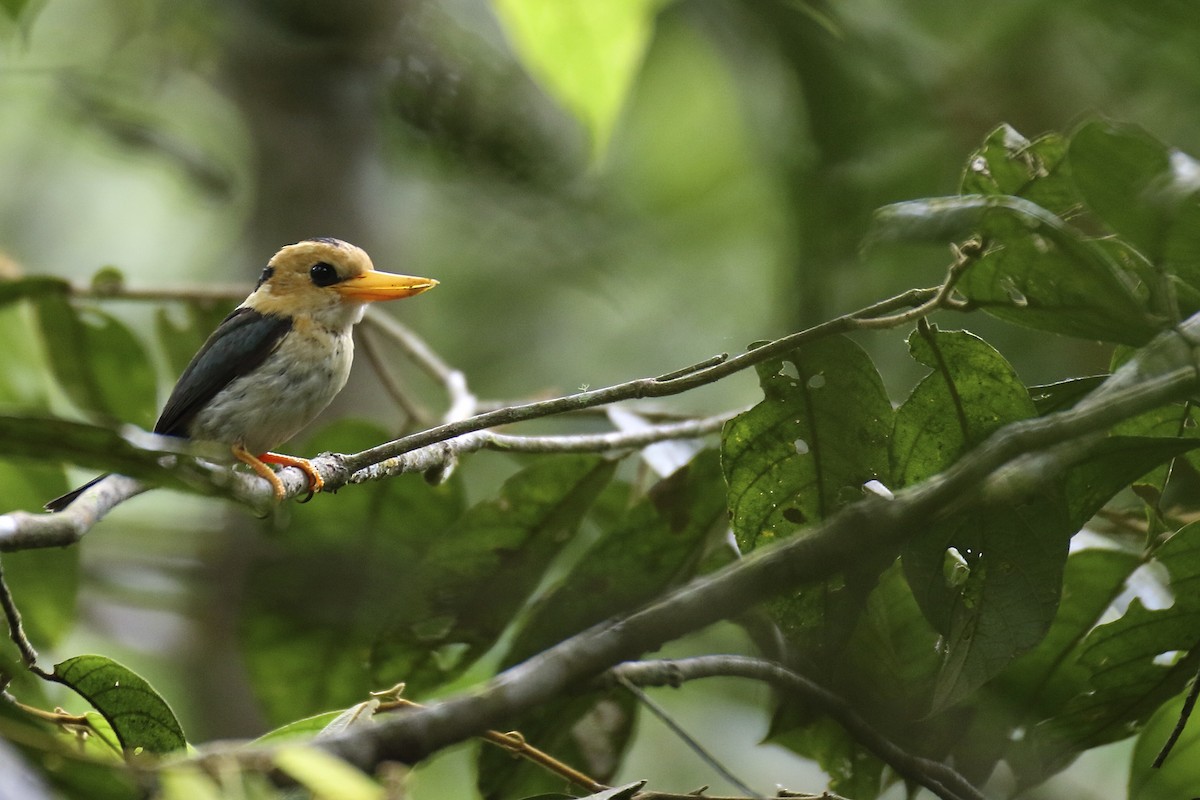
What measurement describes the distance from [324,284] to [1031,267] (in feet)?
6.84

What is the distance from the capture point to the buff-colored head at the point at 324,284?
3006 mm

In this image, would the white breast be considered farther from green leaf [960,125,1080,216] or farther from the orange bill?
green leaf [960,125,1080,216]

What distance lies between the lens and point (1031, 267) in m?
1.48

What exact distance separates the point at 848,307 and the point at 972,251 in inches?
97.2

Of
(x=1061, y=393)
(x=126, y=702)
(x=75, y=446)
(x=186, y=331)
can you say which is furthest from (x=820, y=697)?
(x=186, y=331)

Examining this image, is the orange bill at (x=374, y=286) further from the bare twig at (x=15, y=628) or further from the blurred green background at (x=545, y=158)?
the bare twig at (x=15, y=628)

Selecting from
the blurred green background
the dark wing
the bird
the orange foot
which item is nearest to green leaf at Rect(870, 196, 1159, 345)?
the blurred green background

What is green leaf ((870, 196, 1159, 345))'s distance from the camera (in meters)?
1.35

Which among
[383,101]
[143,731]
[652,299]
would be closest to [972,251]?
[143,731]

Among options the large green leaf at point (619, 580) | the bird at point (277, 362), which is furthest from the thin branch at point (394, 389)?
the large green leaf at point (619, 580)

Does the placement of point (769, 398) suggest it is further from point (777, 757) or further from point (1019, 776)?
point (777, 757)

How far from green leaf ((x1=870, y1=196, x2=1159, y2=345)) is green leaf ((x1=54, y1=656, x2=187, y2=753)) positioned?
1184 mm

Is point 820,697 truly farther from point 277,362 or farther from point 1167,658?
point 277,362

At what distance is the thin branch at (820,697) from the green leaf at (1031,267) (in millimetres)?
627
